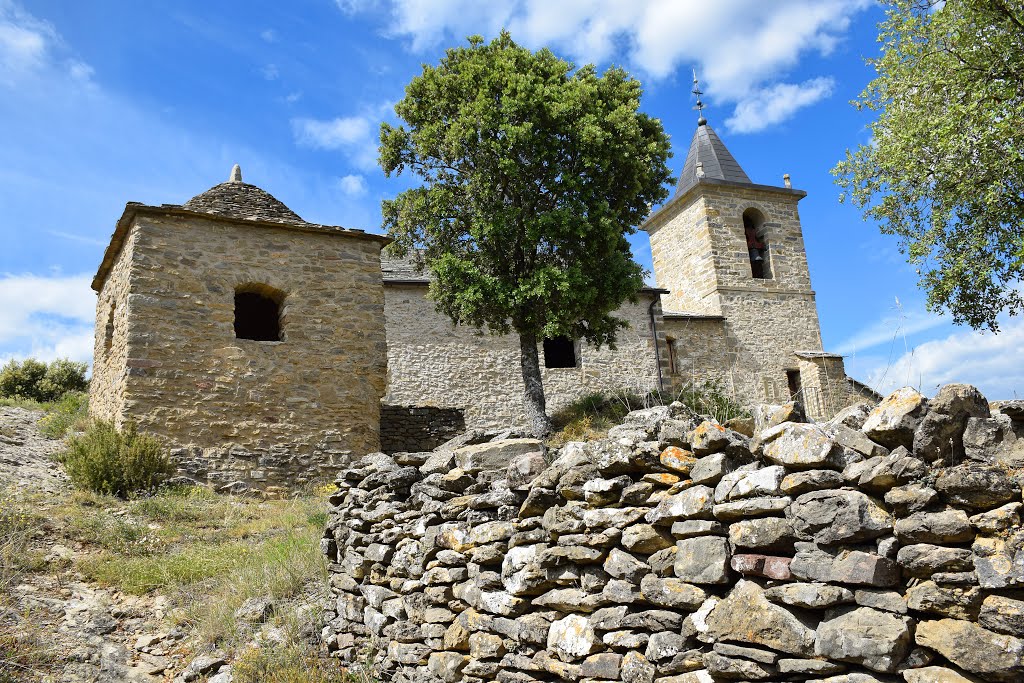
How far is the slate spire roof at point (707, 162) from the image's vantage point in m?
25.7

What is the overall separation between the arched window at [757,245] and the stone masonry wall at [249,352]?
16.8 metres

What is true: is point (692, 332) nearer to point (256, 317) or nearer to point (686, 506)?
point (256, 317)

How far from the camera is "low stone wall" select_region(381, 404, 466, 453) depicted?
13.6m

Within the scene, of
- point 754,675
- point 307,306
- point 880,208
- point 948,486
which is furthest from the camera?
point 880,208

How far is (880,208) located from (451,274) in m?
8.20

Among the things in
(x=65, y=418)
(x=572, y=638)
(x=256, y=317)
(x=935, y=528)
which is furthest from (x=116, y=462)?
(x=935, y=528)

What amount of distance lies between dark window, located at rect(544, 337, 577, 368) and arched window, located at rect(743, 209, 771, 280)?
327 inches

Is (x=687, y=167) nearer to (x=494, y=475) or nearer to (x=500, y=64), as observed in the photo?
(x=500, y=64)

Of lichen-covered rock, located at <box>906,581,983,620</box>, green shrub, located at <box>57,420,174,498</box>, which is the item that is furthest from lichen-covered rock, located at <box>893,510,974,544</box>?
green shrub, located at <box>57,420,174,498</box>

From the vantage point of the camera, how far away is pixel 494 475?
14.9 ft

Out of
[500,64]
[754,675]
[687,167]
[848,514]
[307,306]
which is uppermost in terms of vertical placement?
[687,167]

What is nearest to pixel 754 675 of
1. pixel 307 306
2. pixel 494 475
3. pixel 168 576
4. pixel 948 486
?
pixel 948 486

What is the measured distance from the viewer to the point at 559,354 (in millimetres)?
20828

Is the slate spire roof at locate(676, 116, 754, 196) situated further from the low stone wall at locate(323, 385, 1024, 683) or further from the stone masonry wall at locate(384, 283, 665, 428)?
the low stone wall at locate(323, 385, 1024, 683)
